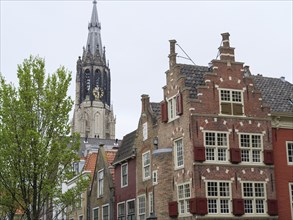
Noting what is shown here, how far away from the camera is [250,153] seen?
3206 centimetres

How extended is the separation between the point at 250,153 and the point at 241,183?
1.96 m

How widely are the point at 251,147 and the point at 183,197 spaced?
4.98 meters

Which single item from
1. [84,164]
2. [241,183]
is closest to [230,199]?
[241,183]

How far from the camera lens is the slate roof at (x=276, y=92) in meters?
34.9

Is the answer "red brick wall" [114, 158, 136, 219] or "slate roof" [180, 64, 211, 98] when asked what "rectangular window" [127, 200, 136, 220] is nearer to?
"red brick wall" [114, 158, 136, 219]

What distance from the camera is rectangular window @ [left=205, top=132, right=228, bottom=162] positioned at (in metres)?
31.1

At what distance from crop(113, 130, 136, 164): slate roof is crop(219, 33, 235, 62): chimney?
10359mm

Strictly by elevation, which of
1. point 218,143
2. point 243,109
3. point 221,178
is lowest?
point 221,178

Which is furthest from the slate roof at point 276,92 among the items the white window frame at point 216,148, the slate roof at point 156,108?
the slate roof at point 156,108

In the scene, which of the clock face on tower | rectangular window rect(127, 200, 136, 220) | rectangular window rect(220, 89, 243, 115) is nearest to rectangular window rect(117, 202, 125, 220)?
rectangular window rect(127, 200, 136, 220)

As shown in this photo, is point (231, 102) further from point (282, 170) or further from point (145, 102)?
point (145, 102)

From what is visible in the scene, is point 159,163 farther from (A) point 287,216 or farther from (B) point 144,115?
(A) point 287,216

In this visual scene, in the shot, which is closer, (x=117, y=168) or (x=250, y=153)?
(x=250, y=153)

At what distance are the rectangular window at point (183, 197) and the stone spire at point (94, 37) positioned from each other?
416 ft
